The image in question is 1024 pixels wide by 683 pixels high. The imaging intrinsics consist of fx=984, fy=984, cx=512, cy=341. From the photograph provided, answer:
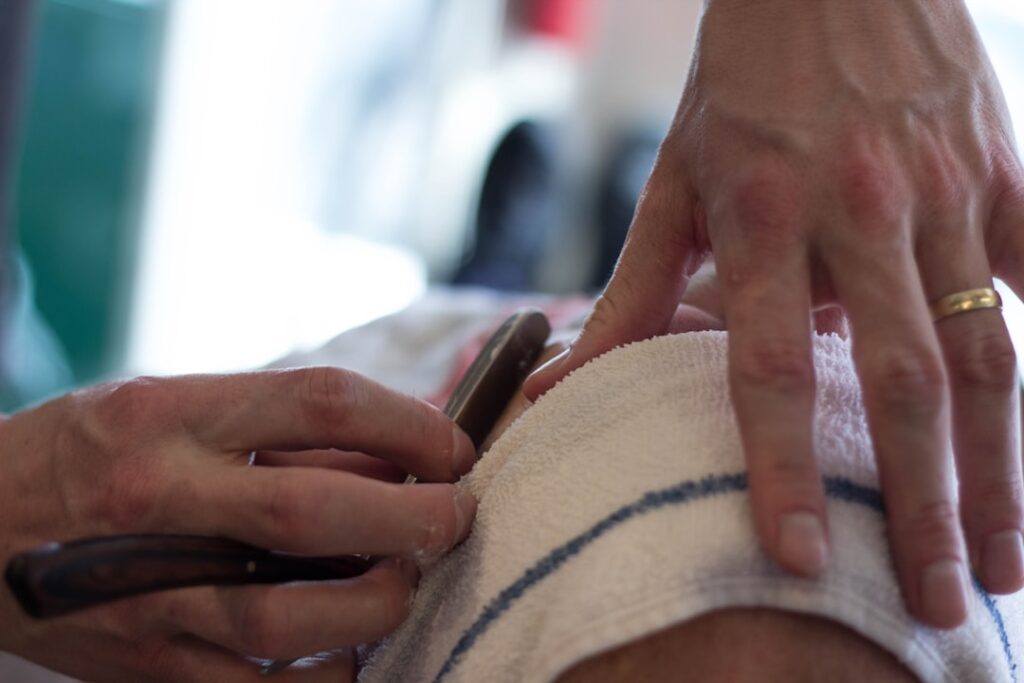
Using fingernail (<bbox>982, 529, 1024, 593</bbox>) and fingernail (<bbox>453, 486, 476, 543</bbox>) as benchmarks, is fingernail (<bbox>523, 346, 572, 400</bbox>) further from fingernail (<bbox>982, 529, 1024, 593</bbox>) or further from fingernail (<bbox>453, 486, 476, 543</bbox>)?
fingernail (<bbox>982, 529, 1024, 593</bbox>)

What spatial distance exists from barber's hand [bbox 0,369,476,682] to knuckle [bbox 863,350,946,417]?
23 centimetres

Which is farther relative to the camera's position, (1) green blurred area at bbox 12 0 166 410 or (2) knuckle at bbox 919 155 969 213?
(1) green blurred area at bbox 12 0 166 410

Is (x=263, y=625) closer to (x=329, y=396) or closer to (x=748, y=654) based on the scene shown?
(x=329, y=396)

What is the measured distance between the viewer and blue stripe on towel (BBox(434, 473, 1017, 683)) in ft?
1.61

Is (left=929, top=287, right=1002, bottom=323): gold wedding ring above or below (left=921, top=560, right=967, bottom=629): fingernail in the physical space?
above

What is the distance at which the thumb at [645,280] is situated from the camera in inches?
23.8

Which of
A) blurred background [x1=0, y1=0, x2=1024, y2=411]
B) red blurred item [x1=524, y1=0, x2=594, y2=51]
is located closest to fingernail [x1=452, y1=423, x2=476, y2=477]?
blurred background [x1=0, y1=0, x2=1024, y2=411]

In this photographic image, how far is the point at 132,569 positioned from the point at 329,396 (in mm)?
139

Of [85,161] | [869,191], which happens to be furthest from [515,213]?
[869,191]

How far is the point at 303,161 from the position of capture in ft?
8.97

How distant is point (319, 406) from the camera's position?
542 millimetres

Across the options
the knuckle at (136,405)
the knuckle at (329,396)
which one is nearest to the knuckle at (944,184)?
the knuckle at (329,396)

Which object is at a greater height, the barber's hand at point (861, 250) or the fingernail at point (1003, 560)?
the barber's hand at point (861, 250)

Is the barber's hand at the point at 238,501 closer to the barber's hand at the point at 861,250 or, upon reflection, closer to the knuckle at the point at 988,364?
the barber's hand at the point at 861,250
